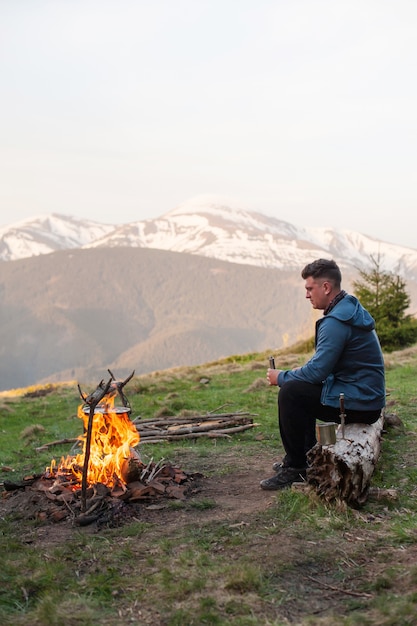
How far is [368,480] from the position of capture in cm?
534

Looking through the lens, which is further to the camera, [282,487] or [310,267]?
[282,487]

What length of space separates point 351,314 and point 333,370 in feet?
1.91

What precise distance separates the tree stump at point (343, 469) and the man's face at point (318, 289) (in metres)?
1.20

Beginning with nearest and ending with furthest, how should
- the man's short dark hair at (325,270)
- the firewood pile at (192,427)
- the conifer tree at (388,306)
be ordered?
the man's short dark hair at (325,270), the firewood pile at (192,427), the conifer tree at (388,306)

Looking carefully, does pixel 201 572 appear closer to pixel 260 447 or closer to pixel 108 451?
pixel 108 451

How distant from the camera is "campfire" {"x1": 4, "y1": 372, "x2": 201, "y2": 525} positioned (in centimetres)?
543

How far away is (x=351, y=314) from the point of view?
5379 millimetres

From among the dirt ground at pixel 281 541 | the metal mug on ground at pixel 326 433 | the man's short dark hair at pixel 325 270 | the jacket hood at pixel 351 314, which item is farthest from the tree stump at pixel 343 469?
the man's short dark hair at pixel 325 270

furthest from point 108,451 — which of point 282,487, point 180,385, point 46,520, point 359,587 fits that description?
point 180,385

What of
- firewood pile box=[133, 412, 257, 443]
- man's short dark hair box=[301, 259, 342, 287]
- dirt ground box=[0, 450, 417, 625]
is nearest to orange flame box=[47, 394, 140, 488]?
dirt ground box=[0, 450, 417, 625]

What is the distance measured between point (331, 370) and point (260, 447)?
3.03 metres

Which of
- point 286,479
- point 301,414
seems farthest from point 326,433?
point 286,479

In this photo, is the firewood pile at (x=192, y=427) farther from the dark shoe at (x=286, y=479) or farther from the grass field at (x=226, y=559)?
the dark shoe at (x=286, y=479)

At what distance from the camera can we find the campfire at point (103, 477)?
5434mm
